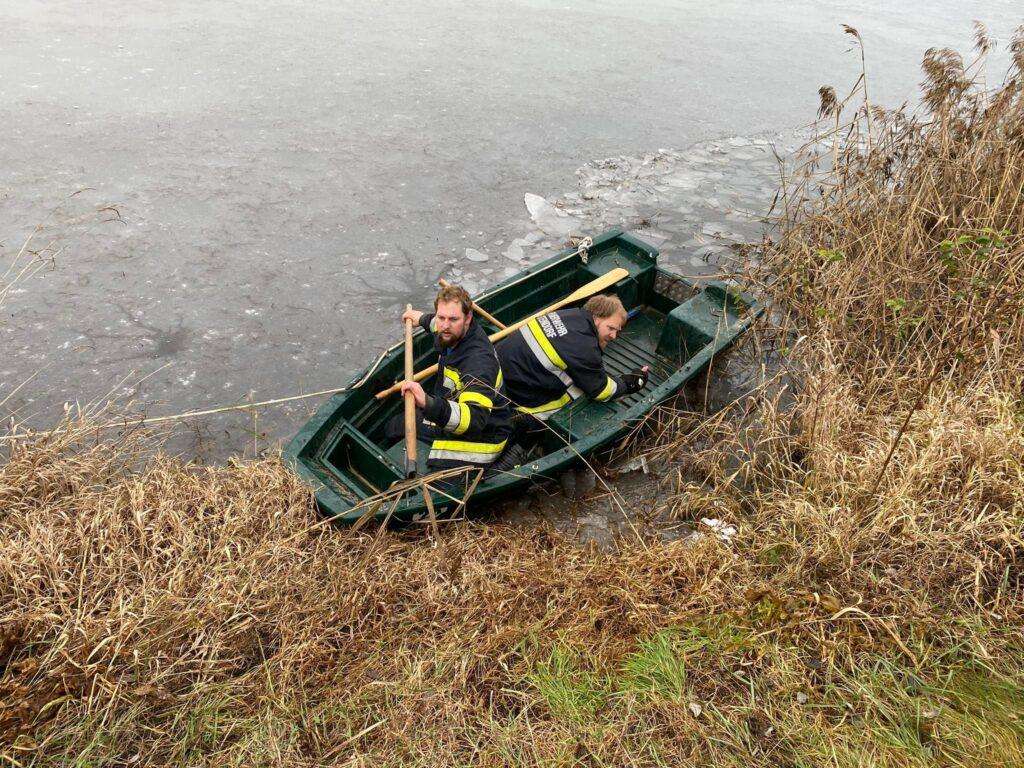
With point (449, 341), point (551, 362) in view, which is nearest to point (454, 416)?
point (449, 341)

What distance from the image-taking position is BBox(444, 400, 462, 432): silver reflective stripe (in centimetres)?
389

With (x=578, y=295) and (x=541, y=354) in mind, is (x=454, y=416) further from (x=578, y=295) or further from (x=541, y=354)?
(x=578, y=295)

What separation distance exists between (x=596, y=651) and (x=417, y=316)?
2.49 meters

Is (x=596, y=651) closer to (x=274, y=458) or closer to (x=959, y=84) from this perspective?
(x=274, y=458)

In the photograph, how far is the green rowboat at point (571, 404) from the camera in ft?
12.7

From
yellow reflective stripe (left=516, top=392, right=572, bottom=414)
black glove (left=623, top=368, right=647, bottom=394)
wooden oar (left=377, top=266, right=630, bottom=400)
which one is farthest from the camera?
black glove (left=623, top=368, right=647, bottom=394)

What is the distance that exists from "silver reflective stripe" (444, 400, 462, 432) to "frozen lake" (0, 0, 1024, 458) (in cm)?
156

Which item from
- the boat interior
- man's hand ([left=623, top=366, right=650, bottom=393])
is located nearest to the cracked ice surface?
the boat interior

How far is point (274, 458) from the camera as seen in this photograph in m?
4.08

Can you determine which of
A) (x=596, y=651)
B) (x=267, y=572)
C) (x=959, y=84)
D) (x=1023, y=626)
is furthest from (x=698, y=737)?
(x=959, y=84)

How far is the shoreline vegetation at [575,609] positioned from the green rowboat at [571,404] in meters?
0.24

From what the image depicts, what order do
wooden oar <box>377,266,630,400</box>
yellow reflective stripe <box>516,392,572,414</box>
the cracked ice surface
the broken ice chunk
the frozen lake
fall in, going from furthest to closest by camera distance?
the broken ice chunk
the cracked ice surface
the frozen lake
wooden oar <box>377,266,630,400</box>
yellow reflective stripe <box>516,392,572,414</box>

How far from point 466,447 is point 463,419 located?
0.72 feet

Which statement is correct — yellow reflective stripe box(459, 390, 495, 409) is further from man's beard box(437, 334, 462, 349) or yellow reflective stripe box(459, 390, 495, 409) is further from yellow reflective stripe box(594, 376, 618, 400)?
yellow reflective stripe box(594, 376, 618, 400)
